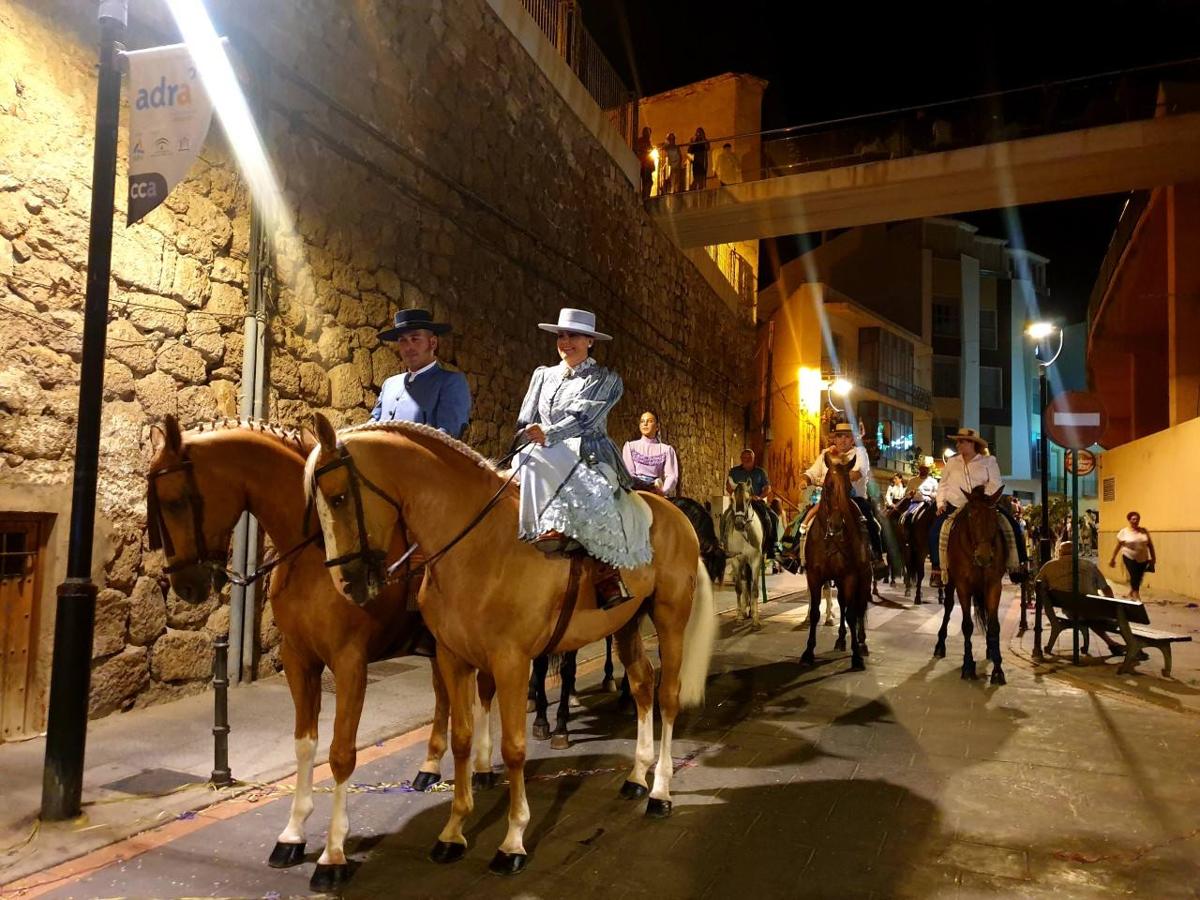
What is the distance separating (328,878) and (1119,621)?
855 cm

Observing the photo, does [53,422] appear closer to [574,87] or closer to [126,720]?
[126,720]

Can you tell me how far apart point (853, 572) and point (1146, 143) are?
10.4 meters

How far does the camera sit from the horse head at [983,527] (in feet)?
27.7

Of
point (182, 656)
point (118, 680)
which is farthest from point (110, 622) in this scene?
point (182, 656)

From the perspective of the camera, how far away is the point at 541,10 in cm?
1373

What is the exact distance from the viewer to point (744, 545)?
40.7ft

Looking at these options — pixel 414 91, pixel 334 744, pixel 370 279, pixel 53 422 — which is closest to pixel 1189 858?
pixel 334 744

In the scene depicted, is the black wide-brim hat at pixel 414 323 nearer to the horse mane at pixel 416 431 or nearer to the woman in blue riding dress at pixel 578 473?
the woman in blue riding dress at pixel 578 473

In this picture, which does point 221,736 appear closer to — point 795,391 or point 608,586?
point 608,586

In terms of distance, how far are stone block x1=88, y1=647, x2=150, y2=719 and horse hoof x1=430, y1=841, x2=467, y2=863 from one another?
3.37 m

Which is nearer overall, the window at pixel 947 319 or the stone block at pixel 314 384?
the stone block at pixel 314 384

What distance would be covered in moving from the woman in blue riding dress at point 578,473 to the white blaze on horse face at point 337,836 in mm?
1456

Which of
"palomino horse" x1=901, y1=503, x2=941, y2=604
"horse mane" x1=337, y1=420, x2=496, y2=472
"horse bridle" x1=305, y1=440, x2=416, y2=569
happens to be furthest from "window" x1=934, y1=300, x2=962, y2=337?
"horse bridle" x1=305, y1=440, x2=416, y2=569

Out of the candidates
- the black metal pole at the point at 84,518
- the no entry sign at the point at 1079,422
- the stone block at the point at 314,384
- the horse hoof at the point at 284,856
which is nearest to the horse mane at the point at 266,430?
the black metal pole at the point at 84,518
